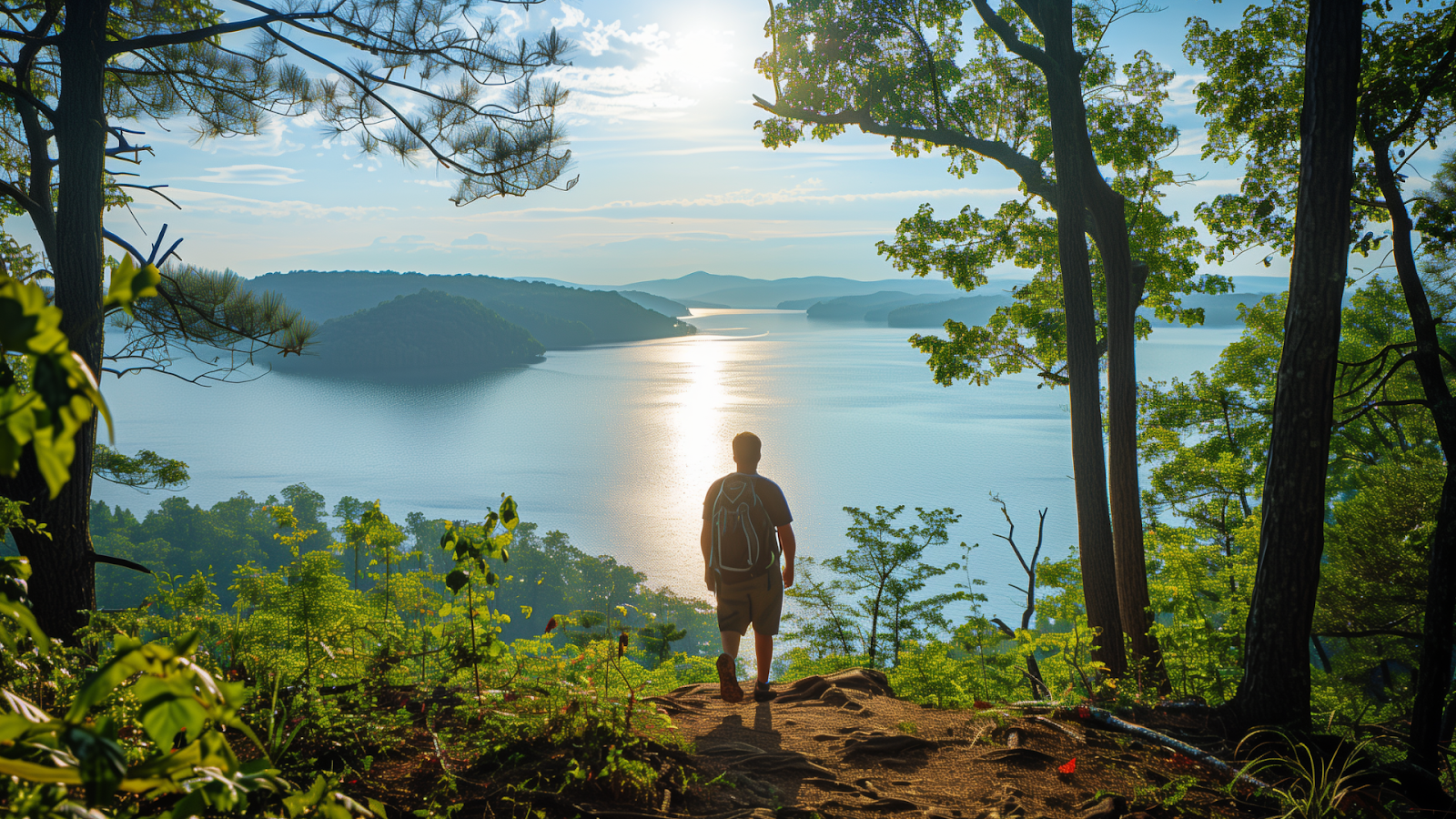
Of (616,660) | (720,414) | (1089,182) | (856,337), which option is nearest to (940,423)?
(720,414)

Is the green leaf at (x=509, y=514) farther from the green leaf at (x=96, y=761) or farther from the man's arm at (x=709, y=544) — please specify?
the green leaf at (x=96, y=761)

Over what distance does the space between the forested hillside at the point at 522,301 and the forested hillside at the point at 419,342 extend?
68.5 feet

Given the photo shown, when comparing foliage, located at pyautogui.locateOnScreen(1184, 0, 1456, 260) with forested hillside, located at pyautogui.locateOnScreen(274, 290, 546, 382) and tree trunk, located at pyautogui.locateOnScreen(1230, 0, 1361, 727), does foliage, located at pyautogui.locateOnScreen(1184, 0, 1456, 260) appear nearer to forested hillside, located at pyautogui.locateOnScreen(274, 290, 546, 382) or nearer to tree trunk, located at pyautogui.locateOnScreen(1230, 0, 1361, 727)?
tree trunk, located at pyautogui.locateOnScreen(1230, 0, 1361, 727)

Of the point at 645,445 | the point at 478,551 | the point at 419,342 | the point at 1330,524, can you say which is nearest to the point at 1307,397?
the point at 478,551

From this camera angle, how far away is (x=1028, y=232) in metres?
9.28

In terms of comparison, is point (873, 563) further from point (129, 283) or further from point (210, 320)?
point (129, 283)

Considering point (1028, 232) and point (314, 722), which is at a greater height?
point (1028, 232)

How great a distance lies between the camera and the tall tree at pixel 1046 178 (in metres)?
6.45

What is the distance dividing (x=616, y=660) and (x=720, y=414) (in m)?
52.4

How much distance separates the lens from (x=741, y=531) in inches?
179

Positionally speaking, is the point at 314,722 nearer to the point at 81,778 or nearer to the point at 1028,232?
the point at 81,778

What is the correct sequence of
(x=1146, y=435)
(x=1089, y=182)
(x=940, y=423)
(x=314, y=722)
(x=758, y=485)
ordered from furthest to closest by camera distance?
(x=940, y=423)
(x=1146, y=435)
(x=1089, y=182)
(x=758, y=485)
(x=314, y=722)

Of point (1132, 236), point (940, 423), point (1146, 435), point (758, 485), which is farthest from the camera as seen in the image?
point (940, 423)

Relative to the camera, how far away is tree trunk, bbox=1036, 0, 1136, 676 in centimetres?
640
